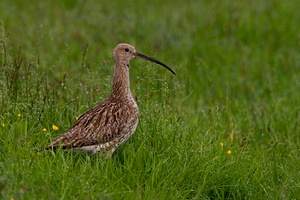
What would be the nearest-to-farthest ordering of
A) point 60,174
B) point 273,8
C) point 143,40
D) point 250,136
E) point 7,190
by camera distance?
point 7,190 → point 60,174 → point 250,136 → point 143,40 → point 273,8

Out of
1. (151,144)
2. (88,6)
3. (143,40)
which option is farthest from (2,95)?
(88,6)

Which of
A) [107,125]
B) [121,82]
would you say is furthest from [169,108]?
[107,125]

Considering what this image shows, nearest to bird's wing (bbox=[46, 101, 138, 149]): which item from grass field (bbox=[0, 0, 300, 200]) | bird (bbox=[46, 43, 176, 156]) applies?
bird (bbox=[46, 43, 176, 156])

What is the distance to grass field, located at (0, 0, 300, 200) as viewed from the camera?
7195 mm

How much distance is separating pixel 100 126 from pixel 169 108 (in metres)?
1.09

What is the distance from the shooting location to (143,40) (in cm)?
1368

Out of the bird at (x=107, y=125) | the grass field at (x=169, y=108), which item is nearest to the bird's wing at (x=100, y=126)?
the bird at (x=107, y=125)

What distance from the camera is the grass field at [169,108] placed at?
720 centimetres

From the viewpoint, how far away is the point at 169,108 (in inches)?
342

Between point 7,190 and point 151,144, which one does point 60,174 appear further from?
point 151,144

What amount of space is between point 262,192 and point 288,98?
3946 millimetres

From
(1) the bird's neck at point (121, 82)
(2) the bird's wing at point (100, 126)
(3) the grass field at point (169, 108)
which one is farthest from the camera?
(1) the bird's neck at point (121, 82)

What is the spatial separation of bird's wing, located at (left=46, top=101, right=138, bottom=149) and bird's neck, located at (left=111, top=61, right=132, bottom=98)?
6.5 inches

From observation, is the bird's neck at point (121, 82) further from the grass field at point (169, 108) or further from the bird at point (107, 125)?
the grass field at point (169, 108)
